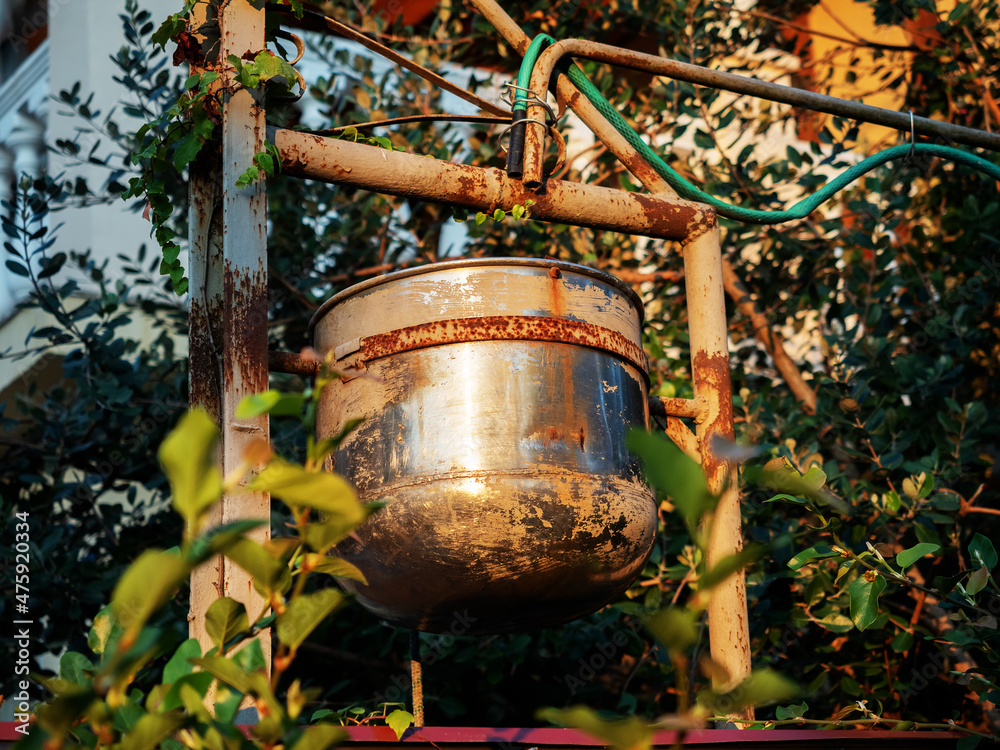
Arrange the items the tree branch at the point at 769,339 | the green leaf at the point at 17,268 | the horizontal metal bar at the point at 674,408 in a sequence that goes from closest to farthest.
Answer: the horizontal metal bar at the point at 674,408 < the green leaf at the point at 17,268 < the tree branch at the point at 769,339

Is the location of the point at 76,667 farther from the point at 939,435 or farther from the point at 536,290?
the point at 939,435

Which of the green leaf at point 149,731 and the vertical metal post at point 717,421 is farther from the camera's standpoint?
the vertical metal post at point 717,421

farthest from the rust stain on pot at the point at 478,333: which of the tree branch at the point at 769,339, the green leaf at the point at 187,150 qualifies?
the tree branch at the point at 769,339

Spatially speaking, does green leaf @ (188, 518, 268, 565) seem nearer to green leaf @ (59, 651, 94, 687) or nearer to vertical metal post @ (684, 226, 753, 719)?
green leaf @ (59, 651, 94, 687)

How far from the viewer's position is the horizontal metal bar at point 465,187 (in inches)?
71.6

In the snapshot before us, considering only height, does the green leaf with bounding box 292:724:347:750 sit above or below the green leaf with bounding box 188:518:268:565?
below

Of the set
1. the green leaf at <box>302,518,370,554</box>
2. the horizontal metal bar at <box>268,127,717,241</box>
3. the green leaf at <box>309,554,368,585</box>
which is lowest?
the green leaf at <box>309,554,368,585</box>

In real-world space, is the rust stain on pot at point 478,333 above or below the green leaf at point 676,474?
above

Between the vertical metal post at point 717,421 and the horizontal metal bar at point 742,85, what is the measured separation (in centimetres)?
34

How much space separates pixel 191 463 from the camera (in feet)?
2.03

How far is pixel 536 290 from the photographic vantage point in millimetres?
1802

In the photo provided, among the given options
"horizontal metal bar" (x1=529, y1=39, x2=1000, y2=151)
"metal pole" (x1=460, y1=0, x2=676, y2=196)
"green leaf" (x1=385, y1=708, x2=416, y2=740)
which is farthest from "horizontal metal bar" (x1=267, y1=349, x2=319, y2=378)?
"metal pole" (x1=460, y1=0, x2=676, y2=196)

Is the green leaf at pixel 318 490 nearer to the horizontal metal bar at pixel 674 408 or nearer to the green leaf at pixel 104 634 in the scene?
the green leaf at pixel 104 634

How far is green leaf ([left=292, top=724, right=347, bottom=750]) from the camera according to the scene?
0.73m
